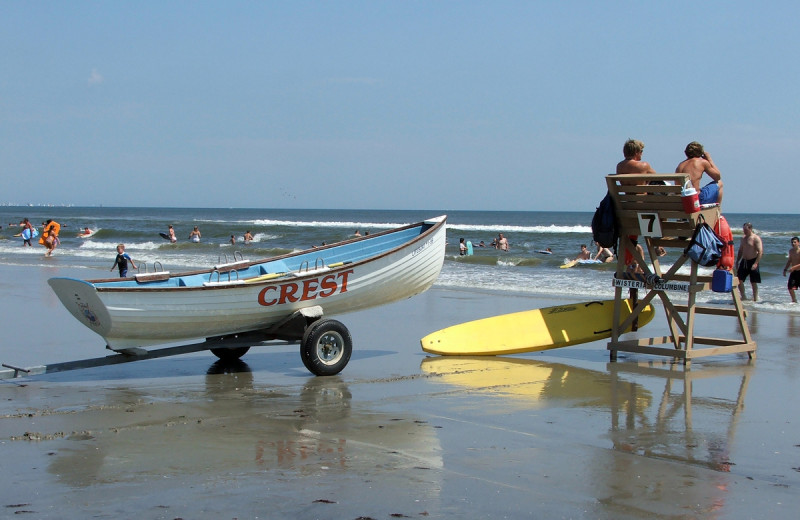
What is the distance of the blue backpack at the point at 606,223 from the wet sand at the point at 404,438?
133 centimetres

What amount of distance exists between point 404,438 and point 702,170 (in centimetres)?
482

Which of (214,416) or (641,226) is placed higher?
(641,226)

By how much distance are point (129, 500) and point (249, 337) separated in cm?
384

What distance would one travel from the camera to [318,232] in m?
59.7

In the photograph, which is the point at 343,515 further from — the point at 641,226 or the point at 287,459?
the point at 641,226

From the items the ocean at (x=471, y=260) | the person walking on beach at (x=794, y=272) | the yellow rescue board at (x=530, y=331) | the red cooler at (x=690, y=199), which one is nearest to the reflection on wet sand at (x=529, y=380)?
the yellow rescue board at (x=530, y=331)

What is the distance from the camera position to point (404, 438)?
18.9 feet

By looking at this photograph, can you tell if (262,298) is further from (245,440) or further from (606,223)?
(606,223)

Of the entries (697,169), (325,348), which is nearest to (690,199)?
(697,169)

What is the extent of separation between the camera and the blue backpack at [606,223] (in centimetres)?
880

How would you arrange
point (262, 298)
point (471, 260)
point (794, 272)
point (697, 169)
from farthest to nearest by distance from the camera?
point (471, 260) < point (794, 272) < point (697, 169) < point (262, 298)

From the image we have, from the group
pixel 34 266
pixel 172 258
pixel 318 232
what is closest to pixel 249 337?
pixel 34 266

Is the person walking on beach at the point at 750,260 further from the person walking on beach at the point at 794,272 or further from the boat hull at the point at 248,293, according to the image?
the boat hull at the point at 248,293

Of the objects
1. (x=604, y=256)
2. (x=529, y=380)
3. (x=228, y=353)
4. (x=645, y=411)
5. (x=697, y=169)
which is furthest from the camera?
(x=604, y=256)
